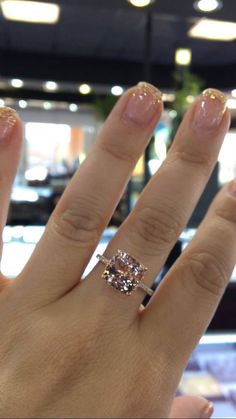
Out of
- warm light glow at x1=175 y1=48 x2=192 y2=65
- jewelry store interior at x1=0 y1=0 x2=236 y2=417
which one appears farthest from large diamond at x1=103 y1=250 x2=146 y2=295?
warm light glow at x1=175 y1=48 x2=192 y2=65

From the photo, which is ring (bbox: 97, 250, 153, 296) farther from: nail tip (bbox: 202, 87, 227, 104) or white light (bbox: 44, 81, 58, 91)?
white light (bbox: 44, 81, 58, 91)

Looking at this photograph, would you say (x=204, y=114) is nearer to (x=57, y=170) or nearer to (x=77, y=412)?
(x=77, y=412)

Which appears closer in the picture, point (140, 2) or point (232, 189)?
point (232, 189)

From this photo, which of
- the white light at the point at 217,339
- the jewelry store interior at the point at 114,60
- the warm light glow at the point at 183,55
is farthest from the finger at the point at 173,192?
the warm light glow at the point at 183,55

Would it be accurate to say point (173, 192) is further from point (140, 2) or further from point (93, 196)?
point (140, 2)

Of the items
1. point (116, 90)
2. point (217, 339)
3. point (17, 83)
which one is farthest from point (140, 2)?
point (17, 83)

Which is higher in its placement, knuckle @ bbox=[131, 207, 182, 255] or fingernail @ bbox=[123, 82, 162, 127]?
fingernail @ bbox=[123, 82, 162, 127]
